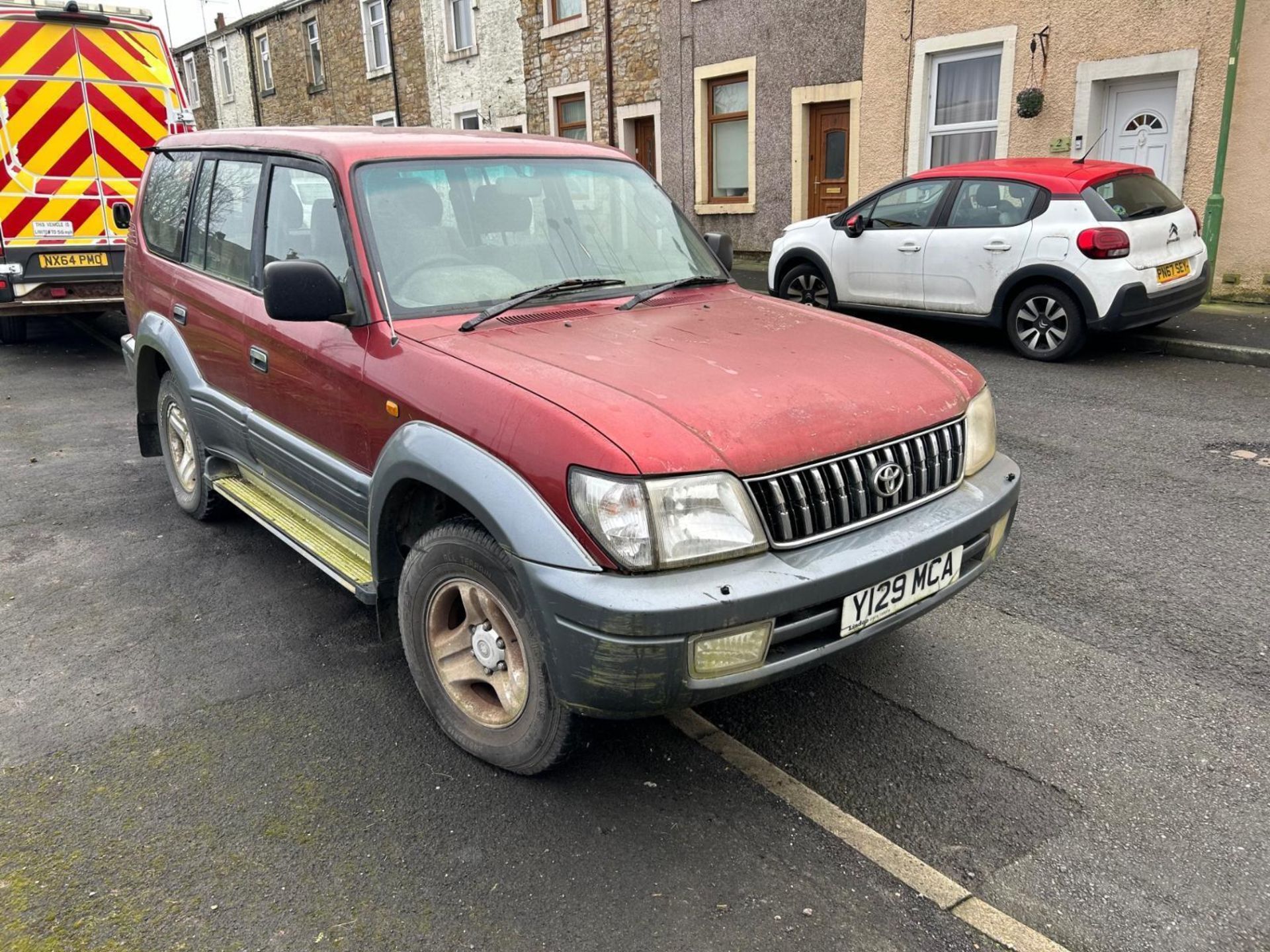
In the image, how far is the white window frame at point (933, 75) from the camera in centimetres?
1217

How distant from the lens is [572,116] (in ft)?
64.8

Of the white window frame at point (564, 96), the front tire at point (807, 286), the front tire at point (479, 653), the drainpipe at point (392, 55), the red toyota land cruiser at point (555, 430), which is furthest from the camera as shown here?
the drainpipe at point (392, 55)

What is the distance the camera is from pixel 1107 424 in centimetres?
675

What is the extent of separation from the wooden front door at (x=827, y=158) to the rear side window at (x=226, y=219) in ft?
38.5

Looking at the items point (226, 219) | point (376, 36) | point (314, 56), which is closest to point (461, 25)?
point (376, 36)

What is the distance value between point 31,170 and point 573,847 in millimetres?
9521

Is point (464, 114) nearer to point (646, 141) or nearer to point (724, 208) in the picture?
point (646, 141)

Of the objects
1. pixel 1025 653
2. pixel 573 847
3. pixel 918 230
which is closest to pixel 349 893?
pixel 573 847

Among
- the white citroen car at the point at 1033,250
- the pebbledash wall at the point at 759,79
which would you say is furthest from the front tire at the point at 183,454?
the pebbledash wall at the point at 759,79

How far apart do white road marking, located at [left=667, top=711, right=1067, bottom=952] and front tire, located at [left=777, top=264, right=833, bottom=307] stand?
26.4ft

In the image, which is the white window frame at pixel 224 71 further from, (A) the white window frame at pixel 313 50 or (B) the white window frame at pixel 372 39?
(B) the white window frame at pixel 372 39

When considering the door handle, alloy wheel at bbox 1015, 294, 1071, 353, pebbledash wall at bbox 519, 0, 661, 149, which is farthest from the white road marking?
pebbledash wall at bbox 519, 0, 661, 149

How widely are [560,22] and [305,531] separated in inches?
690

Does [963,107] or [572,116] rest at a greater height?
[572,116]
